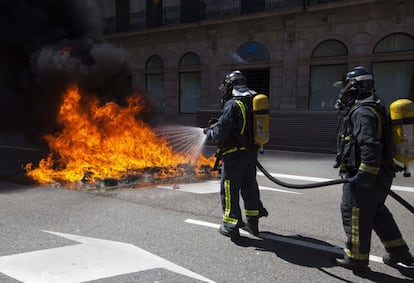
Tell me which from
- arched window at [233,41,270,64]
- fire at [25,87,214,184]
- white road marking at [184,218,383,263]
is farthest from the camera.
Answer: arched window at [233,41,270,64]

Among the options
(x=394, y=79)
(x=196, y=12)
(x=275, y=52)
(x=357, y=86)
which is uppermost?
(x=196, y=12)

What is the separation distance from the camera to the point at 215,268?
3.12 m

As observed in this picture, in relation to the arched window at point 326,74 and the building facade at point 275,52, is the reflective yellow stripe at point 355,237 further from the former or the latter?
the arched window at point 326,74

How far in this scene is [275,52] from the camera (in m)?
15.6

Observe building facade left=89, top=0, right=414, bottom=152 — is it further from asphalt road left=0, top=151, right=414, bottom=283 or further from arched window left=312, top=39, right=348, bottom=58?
asphalt road left=0, top=151, right=414, bottom=283

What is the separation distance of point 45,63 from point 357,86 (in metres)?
7.56

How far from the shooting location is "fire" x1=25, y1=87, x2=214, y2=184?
275 inches

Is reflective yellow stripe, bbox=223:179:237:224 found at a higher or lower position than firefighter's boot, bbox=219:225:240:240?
higher

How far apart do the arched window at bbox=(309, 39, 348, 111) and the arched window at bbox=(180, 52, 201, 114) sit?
5.71 m

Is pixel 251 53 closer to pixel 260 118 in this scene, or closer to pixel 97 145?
pixel 97 145

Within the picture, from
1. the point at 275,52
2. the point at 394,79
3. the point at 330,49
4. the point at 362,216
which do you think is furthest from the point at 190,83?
the point at 362,216

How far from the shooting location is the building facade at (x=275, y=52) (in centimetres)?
1317

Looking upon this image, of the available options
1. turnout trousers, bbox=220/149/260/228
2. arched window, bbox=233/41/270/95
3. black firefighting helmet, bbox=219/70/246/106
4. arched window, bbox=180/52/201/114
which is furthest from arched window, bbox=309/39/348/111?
turnout trousers, bbox=220/149/260/228

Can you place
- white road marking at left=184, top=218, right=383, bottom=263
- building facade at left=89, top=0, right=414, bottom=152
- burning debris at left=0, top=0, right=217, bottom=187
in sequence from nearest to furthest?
white road marking at left=184, top=218, right=383, bottom=263, burning debris at left=0, top=0, right=217, bottom=187, building facade at left=89, top=0, right=414, bottom=152
